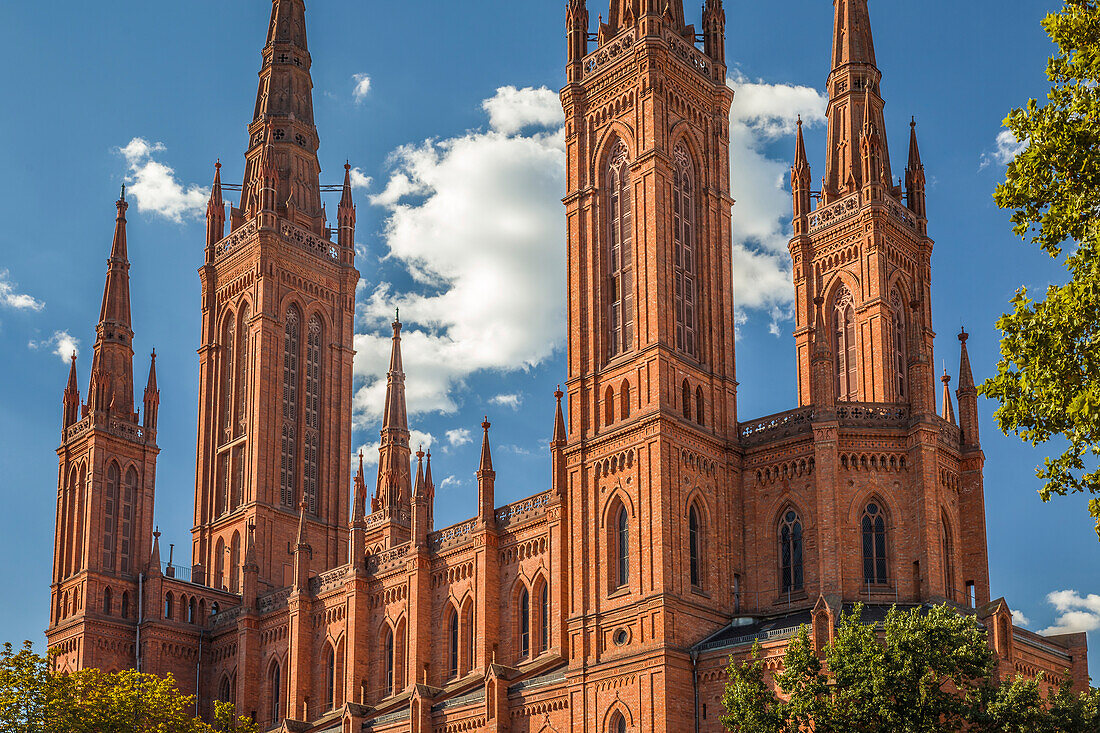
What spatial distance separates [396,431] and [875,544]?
149ft

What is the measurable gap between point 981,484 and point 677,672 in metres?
15.4

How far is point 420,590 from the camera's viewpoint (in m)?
68.2

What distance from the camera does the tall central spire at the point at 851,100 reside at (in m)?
76.2

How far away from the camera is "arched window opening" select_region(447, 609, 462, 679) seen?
67.0 meters

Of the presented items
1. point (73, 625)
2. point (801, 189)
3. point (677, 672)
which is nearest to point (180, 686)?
point (73, 625)

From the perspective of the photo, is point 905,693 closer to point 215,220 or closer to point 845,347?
point 845,347

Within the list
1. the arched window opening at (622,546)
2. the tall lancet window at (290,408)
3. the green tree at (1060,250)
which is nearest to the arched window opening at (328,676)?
the tall lancet window at (290,408)

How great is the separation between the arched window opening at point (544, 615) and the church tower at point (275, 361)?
25439 millimetres

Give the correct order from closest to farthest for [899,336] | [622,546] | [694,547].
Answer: [622,546], [694,547], [899,336]

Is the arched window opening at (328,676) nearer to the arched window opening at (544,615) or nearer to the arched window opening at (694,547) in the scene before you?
the arched window opening at (544,615)

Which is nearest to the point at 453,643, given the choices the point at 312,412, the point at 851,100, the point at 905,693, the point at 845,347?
the point at 845,347

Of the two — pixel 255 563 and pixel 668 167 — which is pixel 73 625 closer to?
pixel 255 563

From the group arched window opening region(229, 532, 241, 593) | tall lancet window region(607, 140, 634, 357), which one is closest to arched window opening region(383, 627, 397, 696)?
arched window opening region(229, 532, 241, 593)

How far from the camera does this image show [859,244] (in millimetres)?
74625
